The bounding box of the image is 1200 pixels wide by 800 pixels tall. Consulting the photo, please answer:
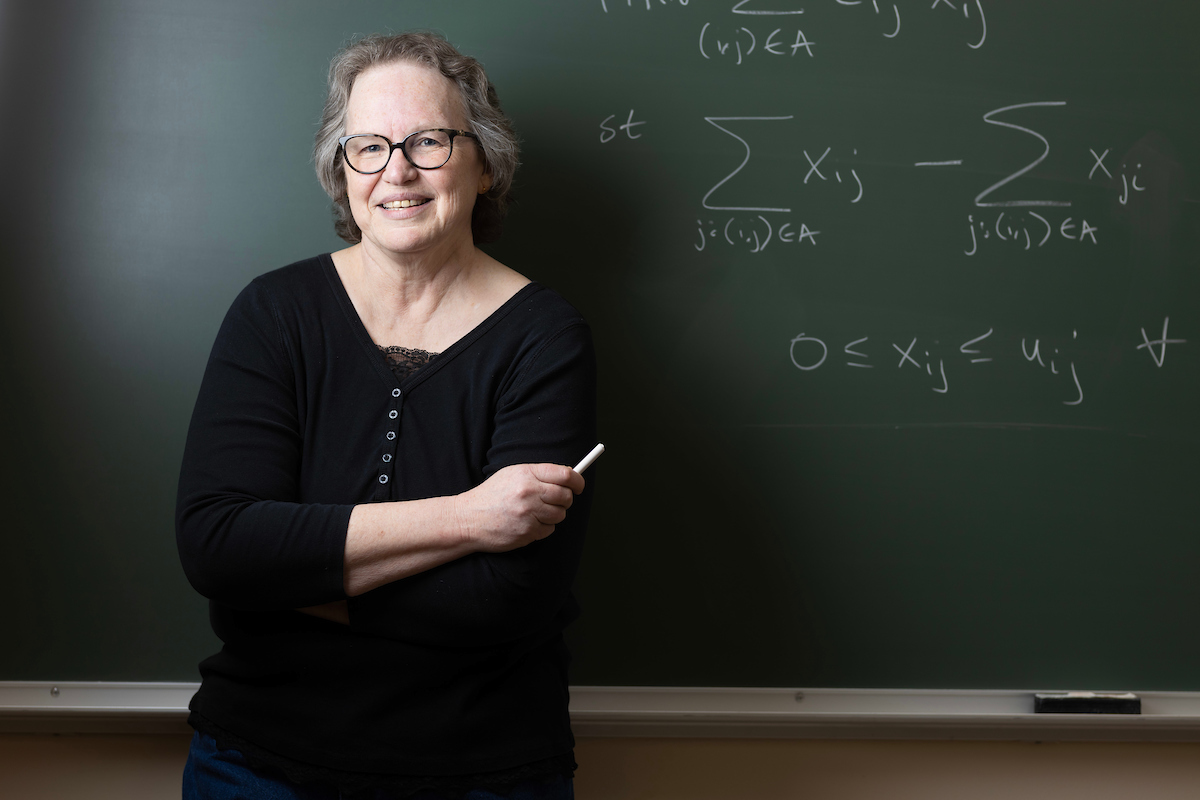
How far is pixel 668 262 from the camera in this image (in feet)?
4.60

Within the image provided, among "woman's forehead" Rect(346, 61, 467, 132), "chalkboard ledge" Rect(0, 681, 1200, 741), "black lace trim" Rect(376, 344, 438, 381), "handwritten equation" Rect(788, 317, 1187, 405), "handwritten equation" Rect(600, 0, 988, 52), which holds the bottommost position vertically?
"chalkboard ledge" Rect(0, 681, 1200, 741)

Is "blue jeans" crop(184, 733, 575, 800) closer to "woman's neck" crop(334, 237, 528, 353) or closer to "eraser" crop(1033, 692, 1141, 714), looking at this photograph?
"woman's neck" crop(334, 237, 528, 353)

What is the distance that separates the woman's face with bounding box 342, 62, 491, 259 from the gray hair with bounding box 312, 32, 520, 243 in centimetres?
2

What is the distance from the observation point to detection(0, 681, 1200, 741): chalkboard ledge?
56.4 inches

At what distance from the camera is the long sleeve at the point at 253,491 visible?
37.2 inches

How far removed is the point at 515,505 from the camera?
3.07ft

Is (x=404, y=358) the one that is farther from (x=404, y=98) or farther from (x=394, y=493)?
(x=404, y=98)

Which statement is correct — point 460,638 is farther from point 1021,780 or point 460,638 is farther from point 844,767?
point 1021,780

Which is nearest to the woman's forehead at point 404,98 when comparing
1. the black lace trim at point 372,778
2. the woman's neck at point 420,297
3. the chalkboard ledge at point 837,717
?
the woman's neck at point 420,297

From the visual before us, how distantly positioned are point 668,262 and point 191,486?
842 mm

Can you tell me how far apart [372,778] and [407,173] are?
2.62ft

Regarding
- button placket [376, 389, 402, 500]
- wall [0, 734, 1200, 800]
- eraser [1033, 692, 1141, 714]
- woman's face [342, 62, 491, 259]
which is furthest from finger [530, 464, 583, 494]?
eraser [1033, 692, 1141, 714]

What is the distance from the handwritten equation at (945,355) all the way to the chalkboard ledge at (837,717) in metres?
0.58

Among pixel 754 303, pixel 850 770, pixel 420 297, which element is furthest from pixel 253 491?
pixel 850 770
